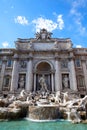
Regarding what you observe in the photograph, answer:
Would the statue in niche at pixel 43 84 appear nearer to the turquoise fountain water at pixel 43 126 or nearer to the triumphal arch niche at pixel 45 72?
the triumphal arch niche at pixel 45 72

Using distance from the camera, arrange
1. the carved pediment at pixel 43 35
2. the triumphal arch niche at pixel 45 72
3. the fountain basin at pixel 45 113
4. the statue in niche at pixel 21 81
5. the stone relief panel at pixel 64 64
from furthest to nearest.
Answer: the carved pediment at pixel 43 35, the stone relief panel at pixel 64 64, the triumphal arch niche at pixel 45 72, the statue in niche at pixel 21 81, the fountain basin at pixel 45 113

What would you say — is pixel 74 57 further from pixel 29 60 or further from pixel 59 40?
pixel 29 60

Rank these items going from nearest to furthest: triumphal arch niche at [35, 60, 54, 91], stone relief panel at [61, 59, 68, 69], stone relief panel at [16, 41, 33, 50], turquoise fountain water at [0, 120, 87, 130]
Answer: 1. turquoise fountain water at [0, 120, 87, 130]
2. triumphal arch niche at [35, 60, 54, 91]
3. stone relief panel at [61, 59, 68, 69]
4. stone relief panel at [16, 41, 33, 50]

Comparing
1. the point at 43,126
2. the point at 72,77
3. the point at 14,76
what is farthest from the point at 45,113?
the point at 14,76

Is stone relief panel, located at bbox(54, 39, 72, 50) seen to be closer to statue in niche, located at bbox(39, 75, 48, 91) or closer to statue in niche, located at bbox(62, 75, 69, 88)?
statue in niche, located at bbox(62, 75, 69, 88)

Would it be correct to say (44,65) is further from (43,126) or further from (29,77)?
(43,126)

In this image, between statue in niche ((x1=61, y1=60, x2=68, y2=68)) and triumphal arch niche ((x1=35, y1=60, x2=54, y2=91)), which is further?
statue in niche ((x1=61, y1=60, x2=68, y2=68))

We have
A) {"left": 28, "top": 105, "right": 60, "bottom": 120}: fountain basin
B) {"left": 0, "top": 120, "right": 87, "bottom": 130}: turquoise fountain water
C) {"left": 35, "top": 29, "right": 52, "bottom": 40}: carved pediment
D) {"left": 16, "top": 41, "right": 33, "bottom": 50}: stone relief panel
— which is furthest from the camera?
{"left": 35, "top": 29, "right": 52, "bottom": 40}: carved pediment

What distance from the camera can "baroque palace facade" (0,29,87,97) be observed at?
23478mm

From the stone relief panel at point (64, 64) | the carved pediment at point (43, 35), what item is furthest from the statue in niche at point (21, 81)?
the carved pediment at point (43, 35)

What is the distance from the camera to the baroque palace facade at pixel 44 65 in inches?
924

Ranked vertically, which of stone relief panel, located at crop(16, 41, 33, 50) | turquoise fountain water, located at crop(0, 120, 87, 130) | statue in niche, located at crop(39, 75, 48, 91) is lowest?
turquoise fountain water, located at crop(0, 120, 87, 130)

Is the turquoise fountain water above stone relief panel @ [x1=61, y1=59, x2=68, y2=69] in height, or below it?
below

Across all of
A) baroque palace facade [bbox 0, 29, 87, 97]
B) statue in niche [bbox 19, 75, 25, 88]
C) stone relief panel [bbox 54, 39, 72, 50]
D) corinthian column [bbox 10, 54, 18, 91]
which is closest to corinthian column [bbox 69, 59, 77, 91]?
baroque palace facade [bbox 0, 29, 87, 97]
